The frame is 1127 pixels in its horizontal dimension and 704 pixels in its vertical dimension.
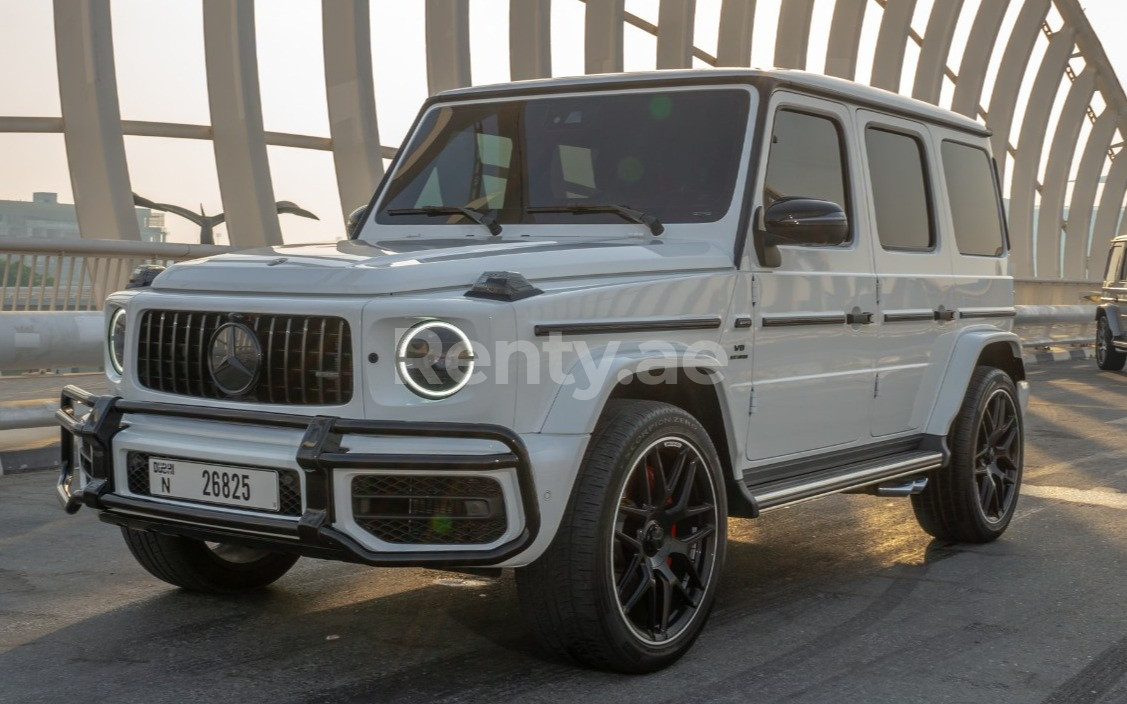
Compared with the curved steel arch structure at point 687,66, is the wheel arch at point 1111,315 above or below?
below

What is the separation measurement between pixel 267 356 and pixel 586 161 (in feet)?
5.45

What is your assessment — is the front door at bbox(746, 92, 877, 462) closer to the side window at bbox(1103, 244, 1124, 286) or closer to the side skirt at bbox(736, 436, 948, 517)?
the side skirt at bbox(736, 436, 948, 517)

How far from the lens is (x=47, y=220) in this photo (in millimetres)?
9938

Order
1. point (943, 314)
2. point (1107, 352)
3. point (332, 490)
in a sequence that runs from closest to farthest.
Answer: point (332, 490)
point (943, 314)
point (1107, 352)

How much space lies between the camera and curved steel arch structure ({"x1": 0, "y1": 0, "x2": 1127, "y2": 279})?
440 inches

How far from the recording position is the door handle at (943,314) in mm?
5926

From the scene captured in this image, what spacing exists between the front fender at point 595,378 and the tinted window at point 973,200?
2.63m

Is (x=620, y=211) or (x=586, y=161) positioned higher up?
(x=586, y=161)

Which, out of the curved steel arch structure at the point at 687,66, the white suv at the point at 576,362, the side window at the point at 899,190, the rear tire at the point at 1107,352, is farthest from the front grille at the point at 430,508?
the rear tire at the point at 1107,352

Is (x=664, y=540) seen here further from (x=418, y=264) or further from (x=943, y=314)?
(x=943, y=314)

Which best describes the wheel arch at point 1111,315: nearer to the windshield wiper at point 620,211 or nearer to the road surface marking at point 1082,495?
the road surface marking at point 1082,495

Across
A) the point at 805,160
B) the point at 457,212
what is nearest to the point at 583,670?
the point at 457,212

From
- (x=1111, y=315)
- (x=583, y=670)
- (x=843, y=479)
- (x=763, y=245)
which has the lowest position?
(x=1111, y=315)

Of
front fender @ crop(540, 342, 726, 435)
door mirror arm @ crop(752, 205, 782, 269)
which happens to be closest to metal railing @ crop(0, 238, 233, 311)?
door mirror arm @ crop(752, 205, 782, 269)
